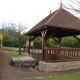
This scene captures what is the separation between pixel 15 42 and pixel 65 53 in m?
31.4

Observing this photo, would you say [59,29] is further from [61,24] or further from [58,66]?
[58,66]

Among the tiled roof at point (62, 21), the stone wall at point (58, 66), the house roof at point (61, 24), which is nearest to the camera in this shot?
the stone wall at point (58, 66)

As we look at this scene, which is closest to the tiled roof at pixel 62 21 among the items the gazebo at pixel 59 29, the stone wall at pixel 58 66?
the gazebo at pixel 59 29

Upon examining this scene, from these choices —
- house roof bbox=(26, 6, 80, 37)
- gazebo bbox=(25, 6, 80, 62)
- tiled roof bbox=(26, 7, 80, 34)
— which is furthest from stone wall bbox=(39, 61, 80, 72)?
tiled roof bbox=(26, 7, 80, 34)


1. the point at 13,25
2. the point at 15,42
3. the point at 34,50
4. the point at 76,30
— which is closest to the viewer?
the point at 76,30

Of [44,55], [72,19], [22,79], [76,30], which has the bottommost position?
[22,79]

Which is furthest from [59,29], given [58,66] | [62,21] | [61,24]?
[58,66]

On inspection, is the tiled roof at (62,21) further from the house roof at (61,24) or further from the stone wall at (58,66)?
the stone wall at (58,66)

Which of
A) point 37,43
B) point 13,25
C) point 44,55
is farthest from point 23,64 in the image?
point 37,43

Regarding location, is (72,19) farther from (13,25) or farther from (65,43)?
(65,43)

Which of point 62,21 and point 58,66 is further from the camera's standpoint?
point 62,21

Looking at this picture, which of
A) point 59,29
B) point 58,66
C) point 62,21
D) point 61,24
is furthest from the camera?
point 62,21

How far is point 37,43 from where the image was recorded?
34750 mm

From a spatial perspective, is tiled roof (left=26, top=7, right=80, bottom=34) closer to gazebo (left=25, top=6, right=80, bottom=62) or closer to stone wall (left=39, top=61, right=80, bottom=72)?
gazebo (left=25, top=6, right=80, bottom=62)
